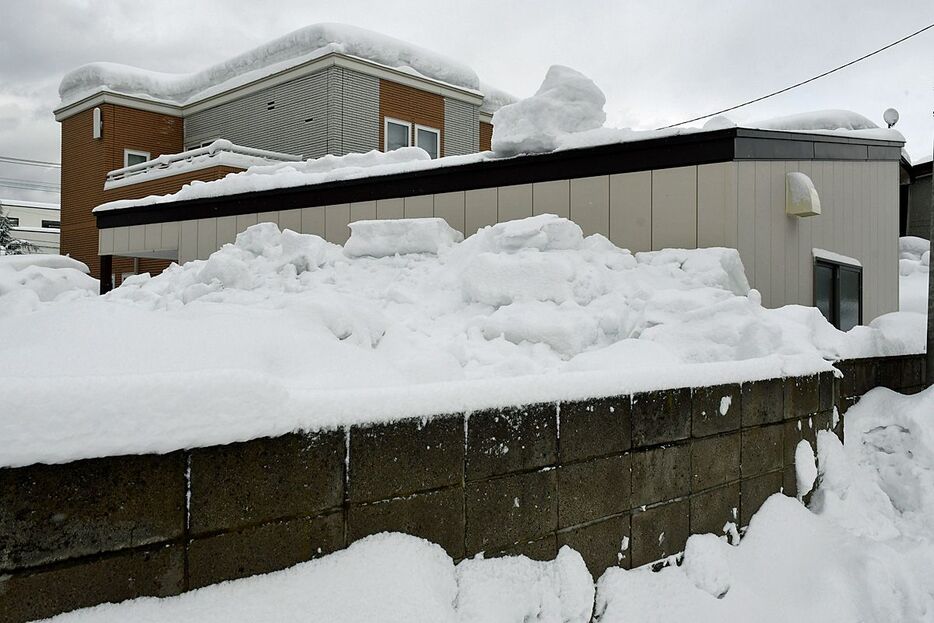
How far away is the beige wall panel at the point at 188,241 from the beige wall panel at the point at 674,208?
6553 millimetres

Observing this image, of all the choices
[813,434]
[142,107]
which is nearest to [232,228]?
[813,434]

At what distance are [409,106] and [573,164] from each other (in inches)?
444

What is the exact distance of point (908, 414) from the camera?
4.70 m

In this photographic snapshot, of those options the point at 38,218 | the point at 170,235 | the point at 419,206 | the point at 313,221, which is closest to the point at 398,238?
the point at 419,206

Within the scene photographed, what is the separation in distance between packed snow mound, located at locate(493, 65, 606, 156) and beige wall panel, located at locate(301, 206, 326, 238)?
8.47ft

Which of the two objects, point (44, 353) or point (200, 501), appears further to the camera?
point (44, 353)

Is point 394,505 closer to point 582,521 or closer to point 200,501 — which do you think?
point 200,501

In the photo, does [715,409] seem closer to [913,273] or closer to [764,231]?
[764,231]

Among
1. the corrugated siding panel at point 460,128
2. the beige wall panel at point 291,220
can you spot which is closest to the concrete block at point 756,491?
the beige wall panel at point 291,220

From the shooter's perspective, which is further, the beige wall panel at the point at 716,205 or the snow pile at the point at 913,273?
the snow pile at the point at 913,273

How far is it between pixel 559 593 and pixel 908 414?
3341mm

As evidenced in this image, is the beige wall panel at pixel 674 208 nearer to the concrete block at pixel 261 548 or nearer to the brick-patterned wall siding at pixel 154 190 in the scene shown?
the concrete block at pixel 261 548

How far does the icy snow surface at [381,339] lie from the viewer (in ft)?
5.89

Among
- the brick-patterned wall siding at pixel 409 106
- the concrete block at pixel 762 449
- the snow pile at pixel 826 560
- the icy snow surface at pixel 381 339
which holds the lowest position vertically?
the snow pile at pixel 826 560
